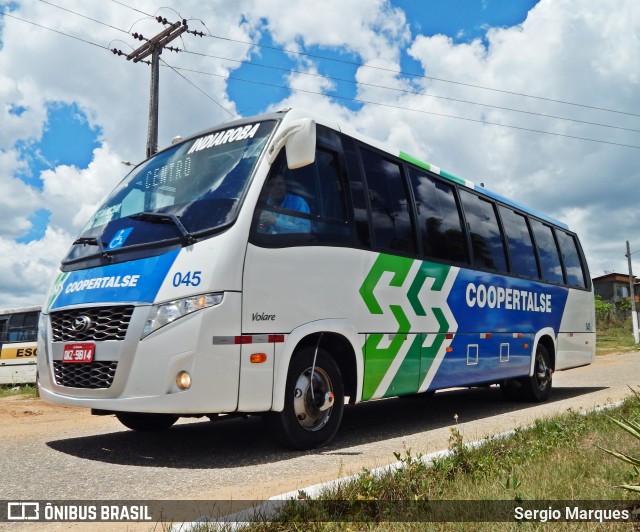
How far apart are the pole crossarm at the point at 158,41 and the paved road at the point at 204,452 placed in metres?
12.6

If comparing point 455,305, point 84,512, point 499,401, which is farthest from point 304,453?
point 499,401

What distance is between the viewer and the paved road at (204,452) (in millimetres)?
4430

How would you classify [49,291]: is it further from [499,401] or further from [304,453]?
[499,401]

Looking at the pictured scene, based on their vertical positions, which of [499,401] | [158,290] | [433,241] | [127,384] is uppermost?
[433,241]

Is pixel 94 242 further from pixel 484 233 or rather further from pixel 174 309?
pixel 484 233

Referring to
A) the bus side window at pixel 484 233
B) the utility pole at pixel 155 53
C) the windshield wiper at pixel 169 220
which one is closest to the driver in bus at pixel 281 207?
the windshield wiper at pixel 169 220

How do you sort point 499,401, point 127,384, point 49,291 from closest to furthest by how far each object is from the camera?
point 127,384 → point 49,291 → point 499,401

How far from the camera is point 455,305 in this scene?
7945 millimetres

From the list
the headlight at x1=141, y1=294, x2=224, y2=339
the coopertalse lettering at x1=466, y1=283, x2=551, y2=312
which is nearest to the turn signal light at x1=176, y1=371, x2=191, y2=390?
the headlight at x1=141, y1=294, x2=224, y2=339

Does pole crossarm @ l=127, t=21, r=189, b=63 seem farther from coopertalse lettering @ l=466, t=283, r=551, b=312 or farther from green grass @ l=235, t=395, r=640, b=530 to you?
green grass @ l=235, t=395, r=640, b=530

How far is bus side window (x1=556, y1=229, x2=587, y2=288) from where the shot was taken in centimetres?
1213

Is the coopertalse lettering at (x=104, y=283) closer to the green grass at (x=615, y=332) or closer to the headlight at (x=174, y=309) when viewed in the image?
the headlight at (x=174, y=309)

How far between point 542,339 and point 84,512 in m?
8.65

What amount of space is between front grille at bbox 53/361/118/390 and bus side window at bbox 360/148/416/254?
2905 mm
